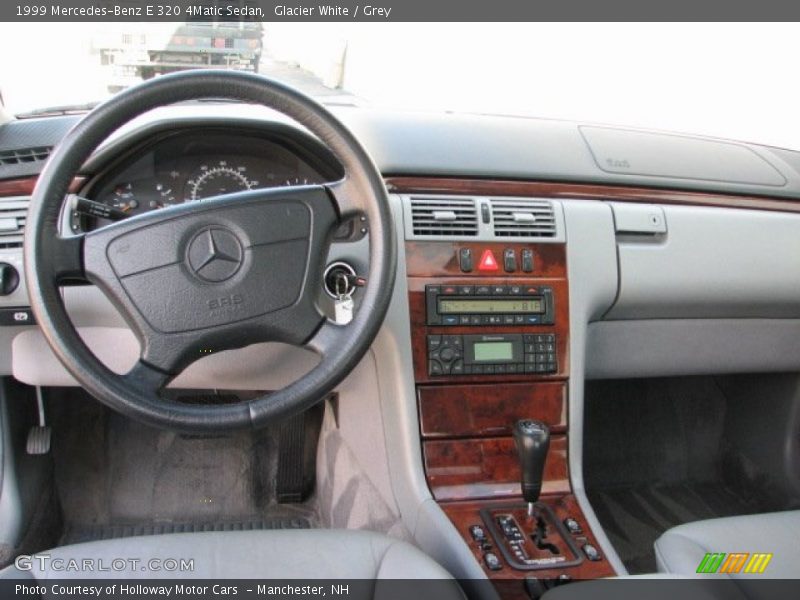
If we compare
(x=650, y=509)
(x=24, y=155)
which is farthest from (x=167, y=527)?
(x=650, y=509)

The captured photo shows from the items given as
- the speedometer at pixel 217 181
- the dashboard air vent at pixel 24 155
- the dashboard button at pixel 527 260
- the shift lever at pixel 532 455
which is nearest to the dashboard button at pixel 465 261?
the dashboard button at pixel 527 260

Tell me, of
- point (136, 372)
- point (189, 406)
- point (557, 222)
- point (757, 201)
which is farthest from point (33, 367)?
point (757, 201)

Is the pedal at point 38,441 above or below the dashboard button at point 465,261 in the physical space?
below

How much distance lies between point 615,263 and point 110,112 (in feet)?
4.29

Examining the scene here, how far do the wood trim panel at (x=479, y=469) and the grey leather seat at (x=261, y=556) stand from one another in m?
0.35

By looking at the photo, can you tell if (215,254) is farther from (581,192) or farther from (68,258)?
(581,192)

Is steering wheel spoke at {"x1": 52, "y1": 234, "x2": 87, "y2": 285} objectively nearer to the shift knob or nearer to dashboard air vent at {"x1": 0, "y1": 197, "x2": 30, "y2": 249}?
dashboard air vent at {"x1": 0, "y1": 197, "x2": 30, "y2": 249}

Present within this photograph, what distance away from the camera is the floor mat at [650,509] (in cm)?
239

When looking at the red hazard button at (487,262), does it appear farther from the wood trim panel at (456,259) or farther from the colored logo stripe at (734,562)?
the colored logo stripe at (734,562)

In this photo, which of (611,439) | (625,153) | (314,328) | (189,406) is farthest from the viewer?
(611,439)

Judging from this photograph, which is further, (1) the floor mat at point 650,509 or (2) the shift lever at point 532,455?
(1) the floor mat at point 650,509

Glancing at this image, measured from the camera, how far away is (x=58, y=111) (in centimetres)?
201

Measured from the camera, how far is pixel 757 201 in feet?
7.53

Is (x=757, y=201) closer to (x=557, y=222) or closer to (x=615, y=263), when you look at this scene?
(x=615, y=263)
